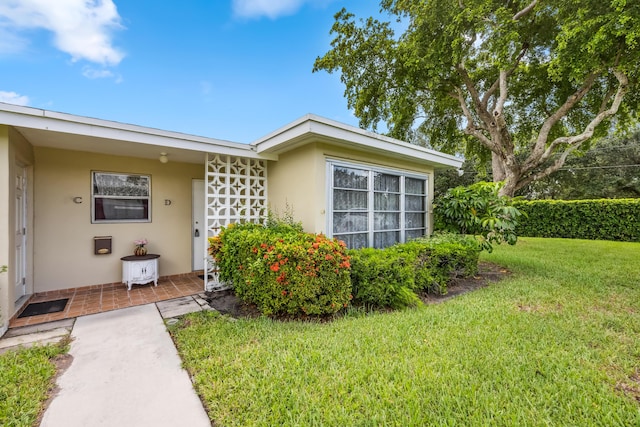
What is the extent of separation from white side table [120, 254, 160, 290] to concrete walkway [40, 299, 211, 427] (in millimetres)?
1760

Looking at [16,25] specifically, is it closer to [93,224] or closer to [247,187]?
[93,224]

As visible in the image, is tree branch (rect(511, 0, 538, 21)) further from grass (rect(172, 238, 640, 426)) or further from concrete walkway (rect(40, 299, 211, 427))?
concrete walkway (rect(40, 299, 211, 427))

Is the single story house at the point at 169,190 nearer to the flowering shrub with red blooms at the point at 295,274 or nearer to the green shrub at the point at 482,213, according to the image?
the green shrub at the point at 482,213

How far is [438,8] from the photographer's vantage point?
926 centimetres

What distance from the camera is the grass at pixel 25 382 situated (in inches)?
83.7

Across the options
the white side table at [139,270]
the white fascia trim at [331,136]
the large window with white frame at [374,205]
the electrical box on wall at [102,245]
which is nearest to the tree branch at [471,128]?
the large window with white frame at [374,205]

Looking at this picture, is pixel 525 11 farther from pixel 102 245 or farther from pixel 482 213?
pixel 102 245

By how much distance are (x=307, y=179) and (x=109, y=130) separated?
3.21 metres

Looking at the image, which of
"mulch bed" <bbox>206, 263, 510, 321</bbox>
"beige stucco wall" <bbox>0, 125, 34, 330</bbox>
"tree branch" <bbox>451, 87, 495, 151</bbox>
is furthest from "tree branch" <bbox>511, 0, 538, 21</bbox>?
"beige stucco wall" <bbox>0, 125, 34, 330</bbox>

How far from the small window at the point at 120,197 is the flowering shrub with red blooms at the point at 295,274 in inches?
131

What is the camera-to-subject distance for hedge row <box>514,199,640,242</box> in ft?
41.0

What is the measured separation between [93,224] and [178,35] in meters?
6.17

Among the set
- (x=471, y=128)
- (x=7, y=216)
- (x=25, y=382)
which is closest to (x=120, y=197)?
(x=7, y=216)

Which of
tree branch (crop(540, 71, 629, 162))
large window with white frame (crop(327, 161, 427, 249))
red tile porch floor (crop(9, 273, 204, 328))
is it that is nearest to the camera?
red tile porch floor (crop(9, 273, 204, 328))
